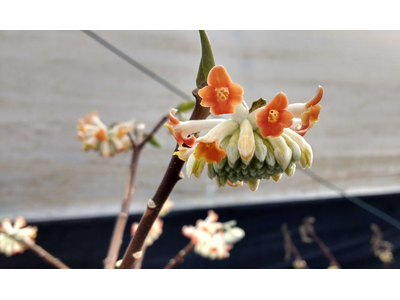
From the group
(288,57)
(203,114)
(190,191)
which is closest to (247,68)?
(288,57)

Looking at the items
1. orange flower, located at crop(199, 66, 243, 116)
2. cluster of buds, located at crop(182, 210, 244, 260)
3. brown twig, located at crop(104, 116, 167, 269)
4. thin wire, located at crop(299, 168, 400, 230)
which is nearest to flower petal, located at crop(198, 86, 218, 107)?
orange flower, located at crop(199, 66, 243, 116)

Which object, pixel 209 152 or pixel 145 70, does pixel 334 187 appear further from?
pixel 209 152

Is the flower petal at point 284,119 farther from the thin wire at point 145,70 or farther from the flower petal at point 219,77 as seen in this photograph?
the thin wire at point 145,70

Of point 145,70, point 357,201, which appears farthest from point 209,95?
point 357,201

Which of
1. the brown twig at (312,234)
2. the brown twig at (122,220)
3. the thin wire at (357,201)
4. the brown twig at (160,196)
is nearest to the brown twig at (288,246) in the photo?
the brown twig at (312,234)

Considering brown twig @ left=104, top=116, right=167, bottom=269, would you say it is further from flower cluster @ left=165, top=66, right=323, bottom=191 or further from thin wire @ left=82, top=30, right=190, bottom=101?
thin wire @ left=82, top=30, right=190, bottom=101

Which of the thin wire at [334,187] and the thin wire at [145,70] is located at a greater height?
the thin wire at [145,70]

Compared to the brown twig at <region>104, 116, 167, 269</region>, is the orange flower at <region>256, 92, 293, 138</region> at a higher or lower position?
higher
